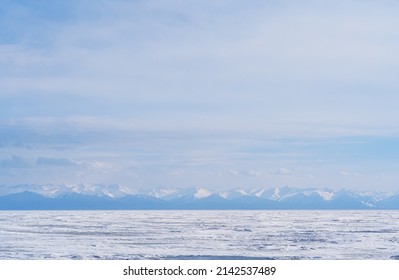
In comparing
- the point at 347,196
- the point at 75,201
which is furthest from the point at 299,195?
the point at 75,201

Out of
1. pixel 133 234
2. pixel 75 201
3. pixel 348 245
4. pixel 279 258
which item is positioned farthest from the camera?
pixel 75 201

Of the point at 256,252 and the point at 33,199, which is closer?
the point at 256,252

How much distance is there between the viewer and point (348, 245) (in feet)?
63.5

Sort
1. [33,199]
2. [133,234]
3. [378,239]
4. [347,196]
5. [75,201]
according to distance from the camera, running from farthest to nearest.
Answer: [347,196] < [75,201] < [33,199] < [133,234] < [378,239]

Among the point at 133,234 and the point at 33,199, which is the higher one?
the point at 33,199
